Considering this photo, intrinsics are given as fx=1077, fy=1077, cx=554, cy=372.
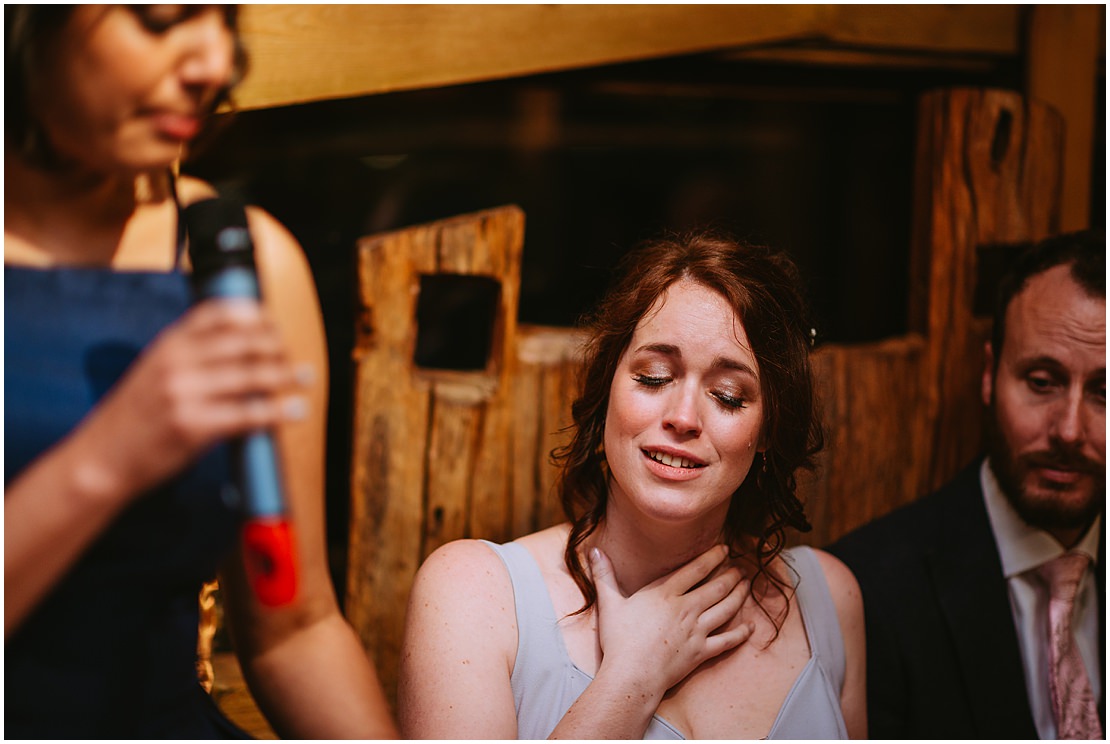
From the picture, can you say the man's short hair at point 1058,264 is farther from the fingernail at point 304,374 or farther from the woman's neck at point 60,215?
the woman's neck at point 60,215

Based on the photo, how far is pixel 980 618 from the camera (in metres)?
1.94

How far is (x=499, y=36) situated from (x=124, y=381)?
47.3 inches

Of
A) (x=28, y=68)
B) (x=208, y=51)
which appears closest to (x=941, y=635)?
(x=208, y=51)

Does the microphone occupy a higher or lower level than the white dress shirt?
higher

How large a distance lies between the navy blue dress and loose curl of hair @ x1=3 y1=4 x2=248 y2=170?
0.43ft

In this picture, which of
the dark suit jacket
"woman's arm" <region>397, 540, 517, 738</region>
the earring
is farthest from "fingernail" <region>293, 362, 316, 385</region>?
the dark suit jacket

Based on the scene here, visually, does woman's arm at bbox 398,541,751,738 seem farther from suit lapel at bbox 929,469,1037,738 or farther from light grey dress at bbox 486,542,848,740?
suit lapel at bbox 929,469,1037,738

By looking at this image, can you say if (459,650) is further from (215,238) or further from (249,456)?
(215,238)

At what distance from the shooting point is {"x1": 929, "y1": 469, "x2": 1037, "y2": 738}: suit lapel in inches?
74.3

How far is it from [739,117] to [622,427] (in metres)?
2.52

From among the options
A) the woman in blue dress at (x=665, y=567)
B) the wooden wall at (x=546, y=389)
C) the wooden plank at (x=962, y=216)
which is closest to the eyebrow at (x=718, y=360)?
the woman in blue dress at (x=665, y=567)

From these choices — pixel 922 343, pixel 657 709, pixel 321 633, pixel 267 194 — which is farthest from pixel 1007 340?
pixel 267 194

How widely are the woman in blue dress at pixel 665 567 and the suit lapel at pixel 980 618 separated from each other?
247mm

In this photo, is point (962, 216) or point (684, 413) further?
point (962, 216)
